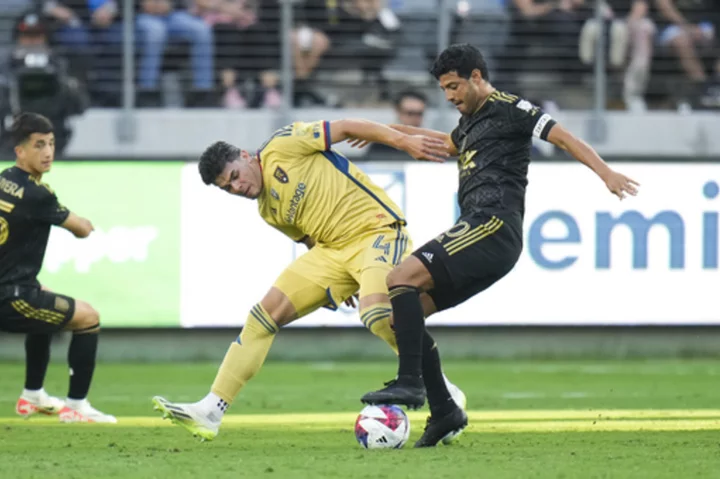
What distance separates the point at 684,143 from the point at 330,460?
1054cm

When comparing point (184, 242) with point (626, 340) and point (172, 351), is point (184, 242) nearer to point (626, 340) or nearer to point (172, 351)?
point (172, 351)

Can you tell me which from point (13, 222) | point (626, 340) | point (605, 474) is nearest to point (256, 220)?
point (626, 340)

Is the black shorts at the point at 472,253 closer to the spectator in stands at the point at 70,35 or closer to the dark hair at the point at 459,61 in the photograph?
the dark hair at the point at 459,61

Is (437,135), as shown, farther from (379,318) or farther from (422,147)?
(379,318)

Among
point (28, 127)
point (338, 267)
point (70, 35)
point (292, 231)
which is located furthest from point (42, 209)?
point (70, 35)

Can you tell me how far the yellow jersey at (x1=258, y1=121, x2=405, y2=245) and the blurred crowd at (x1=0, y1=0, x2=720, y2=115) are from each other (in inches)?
308

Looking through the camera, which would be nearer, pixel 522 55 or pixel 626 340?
pixel 626 340

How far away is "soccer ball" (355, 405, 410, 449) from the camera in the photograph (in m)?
7.01

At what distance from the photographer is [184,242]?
1360 cm

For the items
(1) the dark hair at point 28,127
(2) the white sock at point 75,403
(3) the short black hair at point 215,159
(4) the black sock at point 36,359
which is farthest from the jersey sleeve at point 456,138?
(4) the black sock at point 36,359

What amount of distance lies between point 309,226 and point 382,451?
56.0 inches

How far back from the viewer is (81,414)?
8.95 meters

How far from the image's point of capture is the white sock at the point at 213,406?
7379 mm

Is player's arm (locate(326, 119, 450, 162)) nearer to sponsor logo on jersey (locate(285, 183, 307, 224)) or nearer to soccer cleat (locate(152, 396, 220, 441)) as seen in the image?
sponsor logo on jersey (locate(285, 183, 307, 224))
